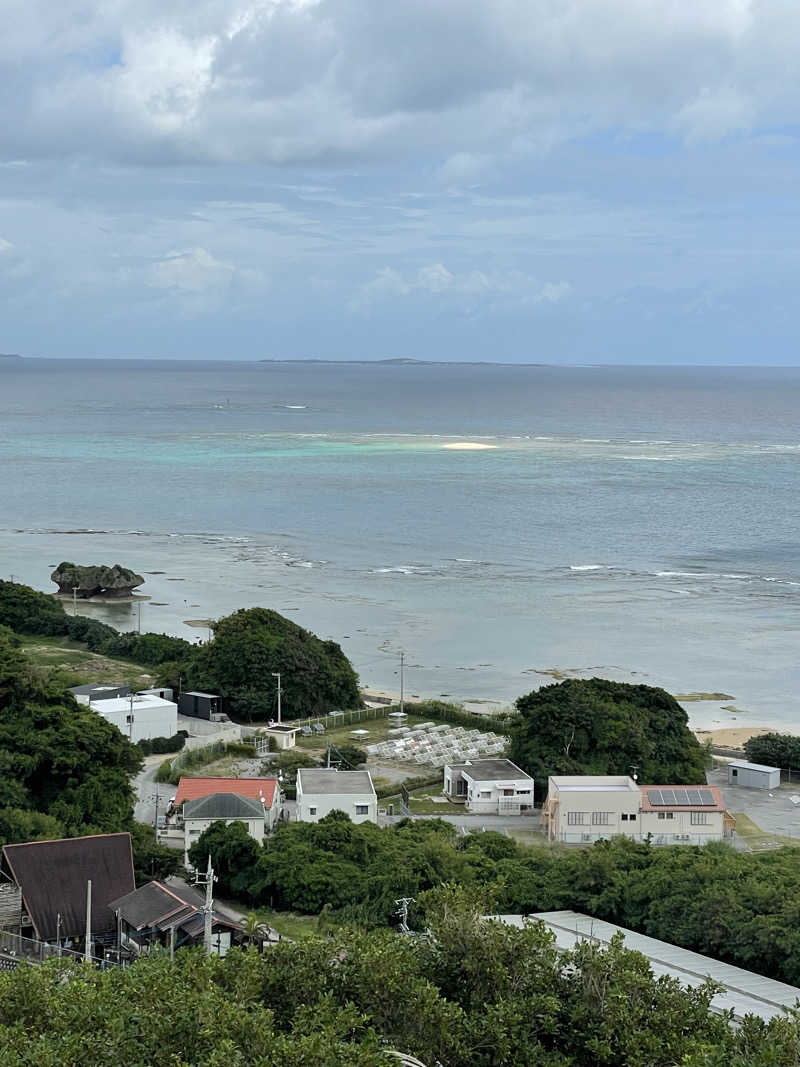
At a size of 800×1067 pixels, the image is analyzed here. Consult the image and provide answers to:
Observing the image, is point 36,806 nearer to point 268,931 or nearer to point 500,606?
point 268,931

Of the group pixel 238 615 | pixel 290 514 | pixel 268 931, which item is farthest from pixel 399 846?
pixel 290 514

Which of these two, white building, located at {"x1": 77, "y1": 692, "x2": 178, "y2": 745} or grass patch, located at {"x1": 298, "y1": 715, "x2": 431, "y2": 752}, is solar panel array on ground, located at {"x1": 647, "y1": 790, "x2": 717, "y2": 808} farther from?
white building, located at {"x1": 77, "y1": 692, "x2": 178, "y2": 745}

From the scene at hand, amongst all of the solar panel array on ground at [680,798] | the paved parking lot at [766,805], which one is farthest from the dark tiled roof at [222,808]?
the paved parking lot at [766,805]

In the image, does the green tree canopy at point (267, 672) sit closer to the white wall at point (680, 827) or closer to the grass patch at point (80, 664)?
the grass patch at point (80, 664)

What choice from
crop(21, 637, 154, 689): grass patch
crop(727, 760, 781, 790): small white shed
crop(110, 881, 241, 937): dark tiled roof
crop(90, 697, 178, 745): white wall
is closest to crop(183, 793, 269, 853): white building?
crop(110, 881, 241, 937): dark tiled roof

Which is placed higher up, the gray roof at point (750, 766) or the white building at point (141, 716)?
the white building at point (141, 716)

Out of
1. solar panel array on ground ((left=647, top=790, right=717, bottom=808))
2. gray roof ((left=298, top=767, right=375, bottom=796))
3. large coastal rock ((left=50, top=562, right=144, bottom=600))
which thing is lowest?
solar panel array on ground ((left=647, top=790, right=717, bottom=808))
